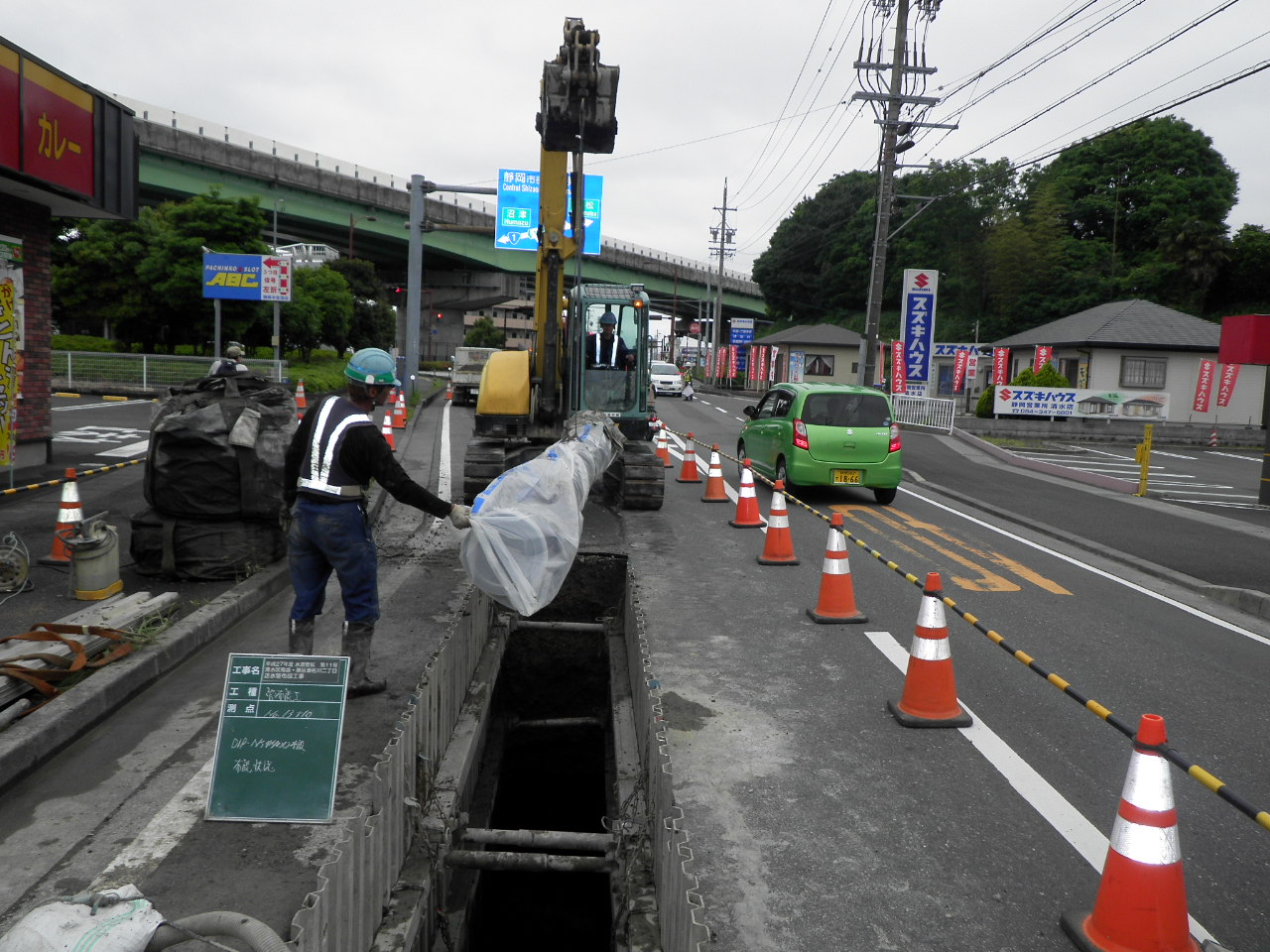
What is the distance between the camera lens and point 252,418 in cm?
772

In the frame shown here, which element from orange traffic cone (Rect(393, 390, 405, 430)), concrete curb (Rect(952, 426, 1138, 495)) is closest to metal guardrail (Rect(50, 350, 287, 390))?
orange traffic cone (Rect(393, 390, 405, 430))

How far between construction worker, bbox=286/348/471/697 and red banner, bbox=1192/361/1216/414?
37140mm

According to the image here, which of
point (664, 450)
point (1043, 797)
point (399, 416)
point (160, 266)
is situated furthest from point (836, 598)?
point (160, 266)

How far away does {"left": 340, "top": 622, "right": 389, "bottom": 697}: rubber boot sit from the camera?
17.7 ft

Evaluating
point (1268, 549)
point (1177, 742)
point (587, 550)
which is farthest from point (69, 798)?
point (1268, 549)

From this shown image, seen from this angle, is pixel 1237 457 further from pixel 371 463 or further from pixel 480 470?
pixel 371 463

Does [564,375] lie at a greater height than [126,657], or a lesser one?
greater

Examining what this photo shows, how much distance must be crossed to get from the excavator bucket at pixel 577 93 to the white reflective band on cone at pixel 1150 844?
29.4 feet

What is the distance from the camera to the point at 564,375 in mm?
12422

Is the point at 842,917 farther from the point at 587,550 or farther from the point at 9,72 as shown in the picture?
the point at 9,72

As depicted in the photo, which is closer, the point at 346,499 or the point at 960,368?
the point at 346,499

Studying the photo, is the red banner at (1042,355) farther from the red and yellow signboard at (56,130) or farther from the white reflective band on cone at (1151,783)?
the white reflective band on cone at (1151,783)

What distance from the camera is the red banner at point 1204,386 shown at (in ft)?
114

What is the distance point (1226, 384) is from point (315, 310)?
36965 millimetres
